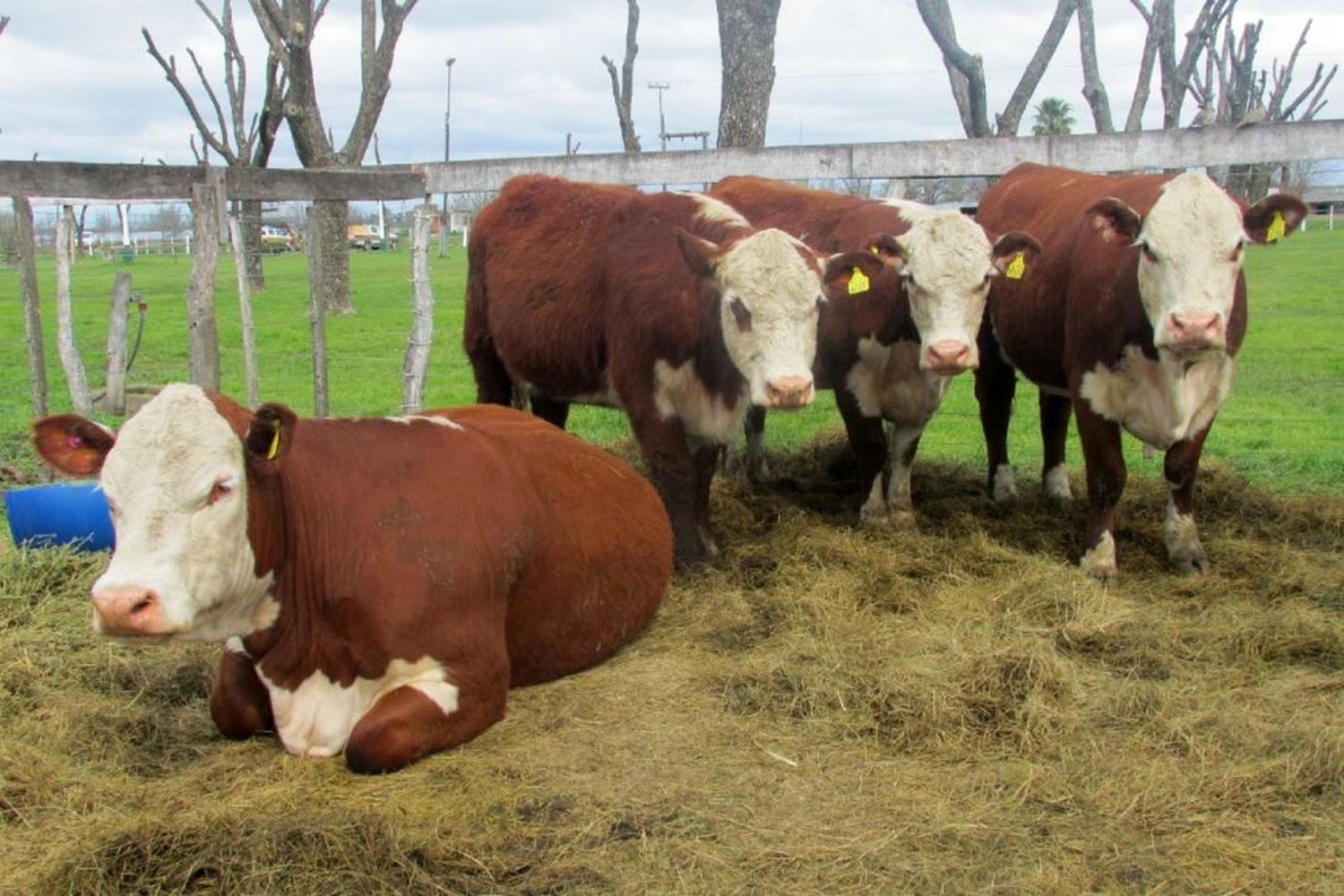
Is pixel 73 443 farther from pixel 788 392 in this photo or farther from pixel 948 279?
pixel 948 279

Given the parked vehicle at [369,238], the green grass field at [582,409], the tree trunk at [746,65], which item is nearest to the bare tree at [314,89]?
the green grass field at [582,409]

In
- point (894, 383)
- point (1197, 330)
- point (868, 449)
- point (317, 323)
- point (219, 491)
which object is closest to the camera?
point (219, 491)

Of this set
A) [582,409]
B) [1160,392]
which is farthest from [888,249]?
[582,409]

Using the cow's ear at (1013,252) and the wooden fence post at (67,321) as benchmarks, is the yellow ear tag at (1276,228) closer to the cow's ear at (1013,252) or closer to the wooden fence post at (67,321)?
the cow's ear at (1013,252)

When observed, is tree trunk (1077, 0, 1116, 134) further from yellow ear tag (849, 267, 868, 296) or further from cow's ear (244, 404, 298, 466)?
cow's ear (244, 404, 298, 466)

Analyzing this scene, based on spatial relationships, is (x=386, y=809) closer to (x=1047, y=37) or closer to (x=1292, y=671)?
(x=1292, y=671)

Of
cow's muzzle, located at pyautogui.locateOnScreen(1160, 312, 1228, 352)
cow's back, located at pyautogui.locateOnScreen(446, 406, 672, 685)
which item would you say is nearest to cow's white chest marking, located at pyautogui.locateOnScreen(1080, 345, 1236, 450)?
cow's muzzle, located at pyautogui.locateOnScreen(1160, 312, 1228, 352)

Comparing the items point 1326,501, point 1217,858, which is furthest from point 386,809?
point 1326,501

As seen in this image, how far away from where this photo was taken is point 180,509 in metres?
3.94

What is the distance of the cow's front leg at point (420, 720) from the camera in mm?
4258

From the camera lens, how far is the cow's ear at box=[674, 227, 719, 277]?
6562 mm

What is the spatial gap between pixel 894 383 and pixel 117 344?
5275 mm

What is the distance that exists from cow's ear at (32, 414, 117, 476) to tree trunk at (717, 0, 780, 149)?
8.41 m

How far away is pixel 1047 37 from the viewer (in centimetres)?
1561
